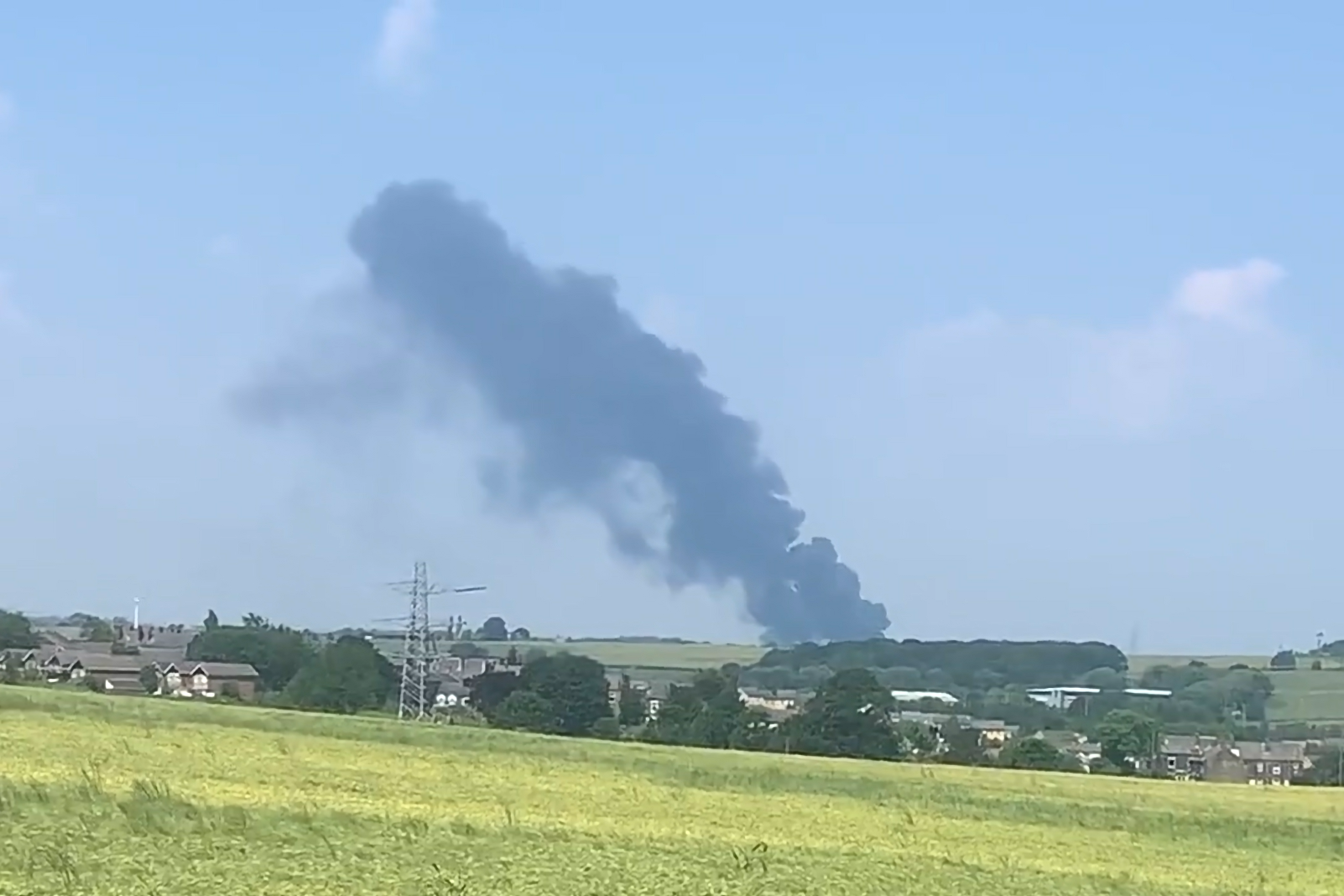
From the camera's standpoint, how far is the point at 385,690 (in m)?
64.3

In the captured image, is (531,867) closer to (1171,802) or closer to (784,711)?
(1171,802)

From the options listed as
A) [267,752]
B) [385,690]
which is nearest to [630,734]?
[385,690]

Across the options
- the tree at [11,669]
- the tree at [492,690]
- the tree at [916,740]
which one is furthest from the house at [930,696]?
the tree at [11,669]

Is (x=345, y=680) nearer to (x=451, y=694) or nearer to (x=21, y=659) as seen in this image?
(x=451, y=694)

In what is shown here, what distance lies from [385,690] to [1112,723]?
26.0 m

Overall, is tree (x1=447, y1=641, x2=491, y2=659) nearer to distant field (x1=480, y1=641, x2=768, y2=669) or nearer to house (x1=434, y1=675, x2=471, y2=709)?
distant field (x1=480, y1=641, x2=768, y2=669)

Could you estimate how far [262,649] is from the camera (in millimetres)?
76188

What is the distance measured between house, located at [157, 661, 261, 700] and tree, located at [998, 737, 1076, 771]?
24351mm

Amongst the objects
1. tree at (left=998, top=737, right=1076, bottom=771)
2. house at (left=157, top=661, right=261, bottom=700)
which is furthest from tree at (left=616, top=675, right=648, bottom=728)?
house at (left=157, top=661, right=261, bottom=700)

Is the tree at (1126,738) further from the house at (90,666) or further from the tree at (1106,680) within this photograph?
the house at (90,666)

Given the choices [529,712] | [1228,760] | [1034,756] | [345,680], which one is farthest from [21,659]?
[1228,760]

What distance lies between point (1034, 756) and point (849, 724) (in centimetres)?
534

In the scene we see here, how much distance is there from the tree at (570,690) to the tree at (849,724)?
6.65 m

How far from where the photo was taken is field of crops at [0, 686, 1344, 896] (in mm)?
15922
